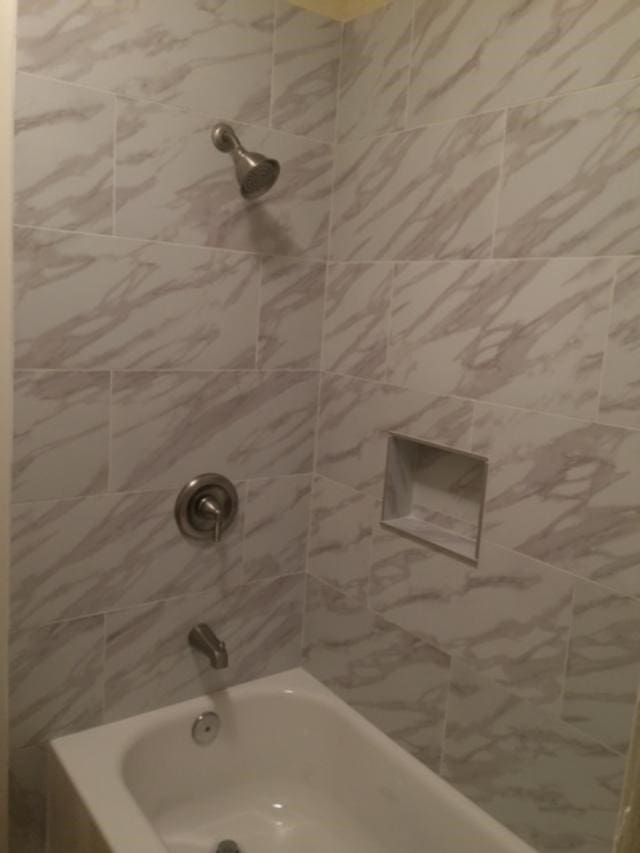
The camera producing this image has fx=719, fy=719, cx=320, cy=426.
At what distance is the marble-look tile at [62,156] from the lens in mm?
1521

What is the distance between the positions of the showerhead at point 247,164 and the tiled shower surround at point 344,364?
54mm

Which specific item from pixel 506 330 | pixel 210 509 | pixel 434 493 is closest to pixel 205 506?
pixel 210 509

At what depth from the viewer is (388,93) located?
1794 mm

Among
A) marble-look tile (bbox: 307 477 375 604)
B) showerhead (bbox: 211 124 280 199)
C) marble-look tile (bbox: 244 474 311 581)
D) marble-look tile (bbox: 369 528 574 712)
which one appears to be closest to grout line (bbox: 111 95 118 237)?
showerhead (bbox: 211 124 280 199)

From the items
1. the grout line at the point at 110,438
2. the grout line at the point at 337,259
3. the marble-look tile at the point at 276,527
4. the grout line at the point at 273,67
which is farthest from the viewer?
the marble-look tile at the point at 276,527

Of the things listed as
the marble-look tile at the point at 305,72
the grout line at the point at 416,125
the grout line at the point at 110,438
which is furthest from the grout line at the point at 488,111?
the grout line at the point at 110,438

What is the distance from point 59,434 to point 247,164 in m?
0.76

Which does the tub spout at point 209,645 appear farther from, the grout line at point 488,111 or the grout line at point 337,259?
the grout line at point 488,111

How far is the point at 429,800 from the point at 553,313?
1.17m

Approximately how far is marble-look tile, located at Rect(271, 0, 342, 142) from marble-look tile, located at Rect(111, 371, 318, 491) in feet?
2.21

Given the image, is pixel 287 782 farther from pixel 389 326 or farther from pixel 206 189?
pixel 206 189

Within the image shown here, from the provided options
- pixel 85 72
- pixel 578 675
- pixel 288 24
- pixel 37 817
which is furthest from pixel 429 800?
pixel 288 24

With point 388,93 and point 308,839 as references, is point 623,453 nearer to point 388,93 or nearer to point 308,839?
point 388,93

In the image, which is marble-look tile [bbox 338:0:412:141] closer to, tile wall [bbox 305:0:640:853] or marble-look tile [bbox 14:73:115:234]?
tile wall [bbox 305:0:640:853]
